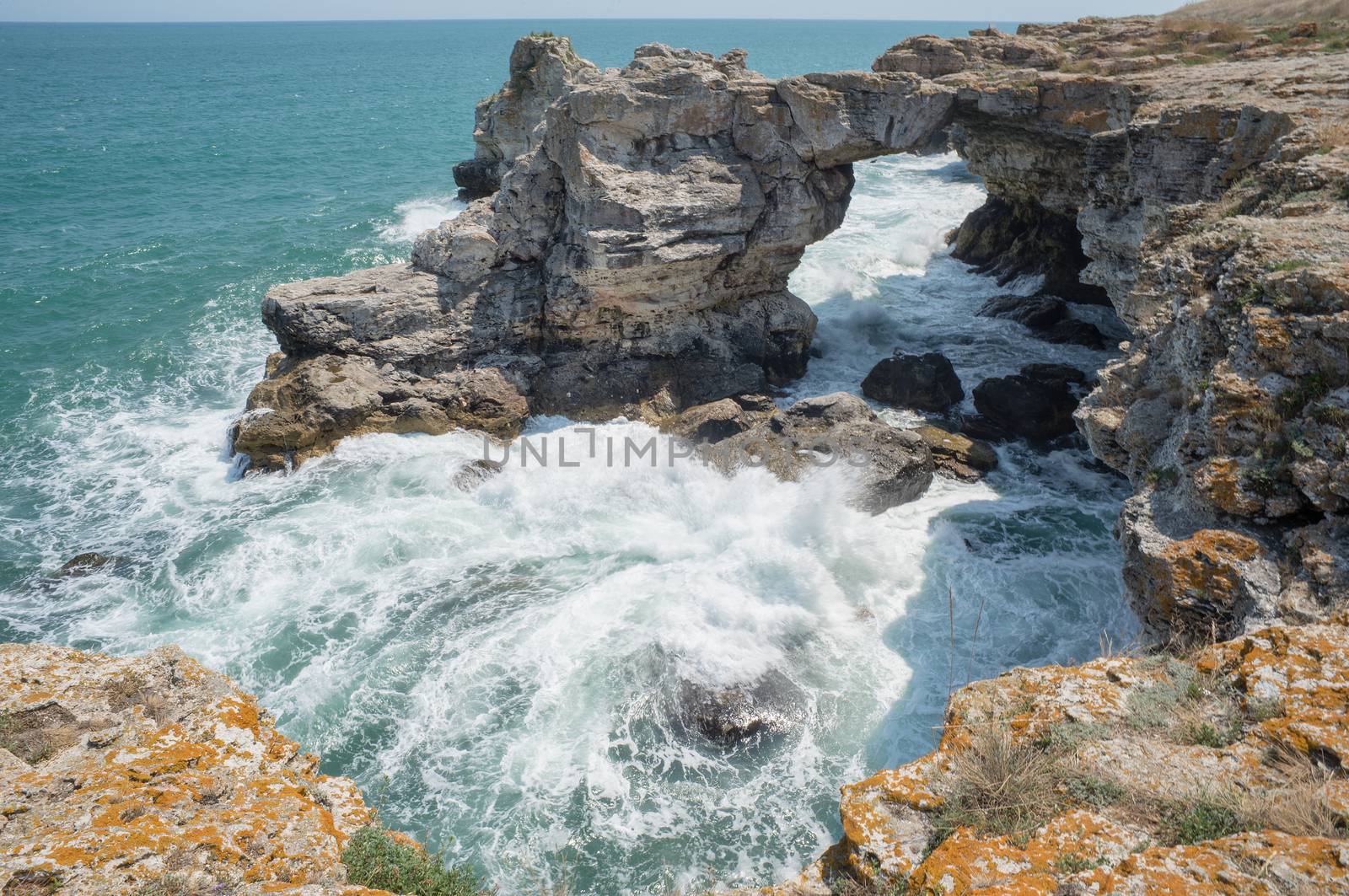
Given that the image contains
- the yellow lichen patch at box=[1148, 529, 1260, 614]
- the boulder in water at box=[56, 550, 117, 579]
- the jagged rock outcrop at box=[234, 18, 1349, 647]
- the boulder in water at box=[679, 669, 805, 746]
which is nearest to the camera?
the yellow lichen patch at box=[1148, 529, 1260, 614]

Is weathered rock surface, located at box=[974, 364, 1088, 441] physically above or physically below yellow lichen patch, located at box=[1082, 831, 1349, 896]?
below

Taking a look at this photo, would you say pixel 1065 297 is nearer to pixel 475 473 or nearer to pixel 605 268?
pixel 605 268

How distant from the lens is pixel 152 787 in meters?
4.98

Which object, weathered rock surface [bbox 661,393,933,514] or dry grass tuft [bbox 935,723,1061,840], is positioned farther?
weathered rock surface [bbox 661,393,933,514]

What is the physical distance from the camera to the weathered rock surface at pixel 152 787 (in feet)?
14.1

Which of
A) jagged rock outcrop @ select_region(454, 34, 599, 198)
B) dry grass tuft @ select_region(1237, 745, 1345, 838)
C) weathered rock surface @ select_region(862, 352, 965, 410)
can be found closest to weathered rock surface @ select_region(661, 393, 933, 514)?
weathered rock surface @ select_region(862, 352, 965, 410)

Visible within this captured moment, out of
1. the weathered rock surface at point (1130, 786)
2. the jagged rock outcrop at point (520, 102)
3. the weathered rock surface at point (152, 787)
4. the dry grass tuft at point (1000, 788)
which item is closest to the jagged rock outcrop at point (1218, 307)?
the weathered rock surface at point (1130, 786)

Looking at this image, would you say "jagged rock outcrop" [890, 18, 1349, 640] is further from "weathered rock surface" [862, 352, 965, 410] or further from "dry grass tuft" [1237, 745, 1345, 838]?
"weathered rock surface" [862, 352, 965, 410]

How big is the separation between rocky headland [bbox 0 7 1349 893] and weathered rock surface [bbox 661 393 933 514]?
8cm

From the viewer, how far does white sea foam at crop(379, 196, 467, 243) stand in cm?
3406

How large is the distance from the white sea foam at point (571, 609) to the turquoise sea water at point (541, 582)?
2.1 inches

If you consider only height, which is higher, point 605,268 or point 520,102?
point 520,102

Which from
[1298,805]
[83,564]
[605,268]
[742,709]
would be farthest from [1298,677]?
[83,564]

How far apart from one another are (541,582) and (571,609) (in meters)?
1.12
